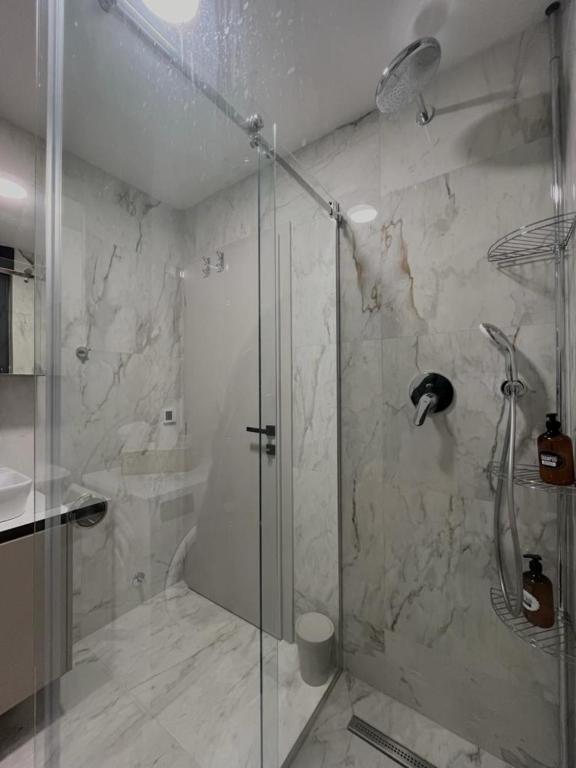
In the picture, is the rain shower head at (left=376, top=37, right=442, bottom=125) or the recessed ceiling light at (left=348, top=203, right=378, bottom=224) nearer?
the rain shower head at (left=376, top=37, right=442, bottom=125)

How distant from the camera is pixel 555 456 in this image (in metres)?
0.85

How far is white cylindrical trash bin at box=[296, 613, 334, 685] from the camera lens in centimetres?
129

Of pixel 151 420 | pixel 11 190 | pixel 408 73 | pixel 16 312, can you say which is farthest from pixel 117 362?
pixel 408 73

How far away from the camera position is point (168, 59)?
1.07 meters

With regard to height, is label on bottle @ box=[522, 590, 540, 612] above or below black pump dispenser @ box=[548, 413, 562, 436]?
below

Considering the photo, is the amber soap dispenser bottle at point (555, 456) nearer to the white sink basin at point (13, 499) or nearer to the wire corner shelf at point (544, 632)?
the wire corner shelf at point (544, 632)

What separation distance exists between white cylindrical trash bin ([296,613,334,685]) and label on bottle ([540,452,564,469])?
1073 millimetres

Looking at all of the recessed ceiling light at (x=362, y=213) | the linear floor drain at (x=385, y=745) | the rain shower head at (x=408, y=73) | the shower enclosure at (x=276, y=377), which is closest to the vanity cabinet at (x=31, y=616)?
the shower enclosure at (x=276, y=377)

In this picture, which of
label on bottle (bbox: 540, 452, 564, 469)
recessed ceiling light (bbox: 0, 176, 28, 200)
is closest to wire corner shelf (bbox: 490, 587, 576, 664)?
label on bottle (bbox: 540, 452, 564, 469)

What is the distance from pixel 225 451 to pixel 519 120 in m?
1.52

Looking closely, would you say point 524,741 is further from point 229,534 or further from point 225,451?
point 225,451

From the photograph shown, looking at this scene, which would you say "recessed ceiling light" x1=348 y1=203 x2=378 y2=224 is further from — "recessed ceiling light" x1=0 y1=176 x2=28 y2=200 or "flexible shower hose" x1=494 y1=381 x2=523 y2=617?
"recessed ceiling light" x1=0 y1=176 x2=28 y2=200

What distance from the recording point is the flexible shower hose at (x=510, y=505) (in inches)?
36.4

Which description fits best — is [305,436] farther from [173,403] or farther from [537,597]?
[537,597]
